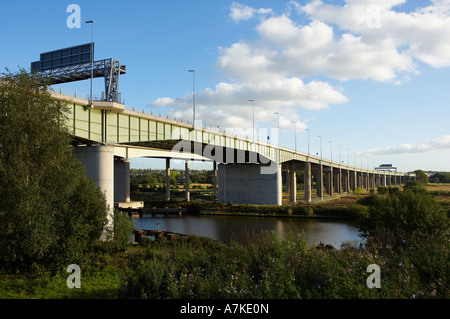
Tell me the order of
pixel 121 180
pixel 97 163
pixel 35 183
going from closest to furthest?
pixel 35 183, pixel 97 163, pixel 121 180

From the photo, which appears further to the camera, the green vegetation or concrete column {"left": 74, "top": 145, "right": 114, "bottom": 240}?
concrete column {"left": 74, "top": 145, "right": 114, "bottom": 240}

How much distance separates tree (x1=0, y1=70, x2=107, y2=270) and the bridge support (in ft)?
160

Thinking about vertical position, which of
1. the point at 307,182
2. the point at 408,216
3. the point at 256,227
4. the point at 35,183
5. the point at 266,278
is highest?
the point at 35,183

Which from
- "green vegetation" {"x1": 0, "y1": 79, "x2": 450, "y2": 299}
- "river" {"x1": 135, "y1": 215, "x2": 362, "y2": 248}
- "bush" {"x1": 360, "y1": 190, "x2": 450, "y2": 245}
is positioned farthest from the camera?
"river" {"x1": 135, "y1": 215, "x2": 362, "y2": 248}

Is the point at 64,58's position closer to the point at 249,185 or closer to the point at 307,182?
the point at 249,185

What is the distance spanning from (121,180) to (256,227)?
3225 cm

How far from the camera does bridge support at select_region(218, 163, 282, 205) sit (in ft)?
208

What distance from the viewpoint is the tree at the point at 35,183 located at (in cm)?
1421

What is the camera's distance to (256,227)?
44.9 meters
